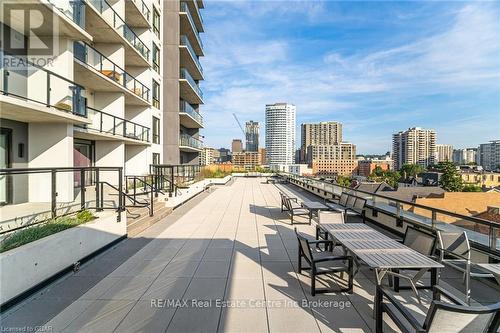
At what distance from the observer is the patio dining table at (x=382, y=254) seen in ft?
10.8

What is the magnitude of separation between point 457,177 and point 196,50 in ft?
237

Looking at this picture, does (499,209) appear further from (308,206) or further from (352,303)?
(352,303)

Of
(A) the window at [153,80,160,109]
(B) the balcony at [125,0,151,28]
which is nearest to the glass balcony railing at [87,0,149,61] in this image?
(B) the balcony at [125,0,151,28]

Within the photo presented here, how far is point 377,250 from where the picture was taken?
12.5 ft

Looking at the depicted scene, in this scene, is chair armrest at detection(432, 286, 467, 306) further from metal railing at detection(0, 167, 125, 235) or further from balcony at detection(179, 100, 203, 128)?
balcony at detection(179, 100, 203, 128)

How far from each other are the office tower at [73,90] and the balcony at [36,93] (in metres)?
0.03

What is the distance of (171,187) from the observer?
12.2 m

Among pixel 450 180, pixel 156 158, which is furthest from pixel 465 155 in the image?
pixel 156 158

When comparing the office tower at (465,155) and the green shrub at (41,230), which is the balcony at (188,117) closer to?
the green shrub at (41,230)

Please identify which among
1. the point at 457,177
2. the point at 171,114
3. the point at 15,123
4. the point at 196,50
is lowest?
the point at 457,177

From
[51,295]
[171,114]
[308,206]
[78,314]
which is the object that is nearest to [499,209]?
[308,206]

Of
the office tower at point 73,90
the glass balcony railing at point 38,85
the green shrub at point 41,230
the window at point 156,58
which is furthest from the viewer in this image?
the window at point 156,58

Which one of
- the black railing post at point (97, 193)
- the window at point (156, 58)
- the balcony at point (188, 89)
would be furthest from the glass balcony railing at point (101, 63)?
the black railing post at point (97, 193)

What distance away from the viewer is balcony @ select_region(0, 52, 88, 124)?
7.67 meters
